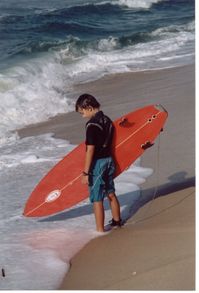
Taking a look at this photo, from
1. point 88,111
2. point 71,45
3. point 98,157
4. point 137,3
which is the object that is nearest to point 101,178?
point 98,157

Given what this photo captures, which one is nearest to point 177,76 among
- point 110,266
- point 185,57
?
point 185,57

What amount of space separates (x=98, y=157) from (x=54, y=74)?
9149 mm

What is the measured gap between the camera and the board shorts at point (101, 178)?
5.05 m

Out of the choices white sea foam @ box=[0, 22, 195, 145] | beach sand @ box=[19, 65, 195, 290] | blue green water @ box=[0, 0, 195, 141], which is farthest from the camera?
blue green water @ box=[0, 0, 195, 141]

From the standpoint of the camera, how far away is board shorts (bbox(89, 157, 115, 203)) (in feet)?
16.6

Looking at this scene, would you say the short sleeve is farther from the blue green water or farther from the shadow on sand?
the blue green water

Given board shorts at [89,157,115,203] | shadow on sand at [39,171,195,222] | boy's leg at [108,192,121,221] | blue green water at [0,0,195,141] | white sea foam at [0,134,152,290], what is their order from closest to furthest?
white sea foam at [0,134,152,290], board shorts at [89,157,115,203], boy's leg at [108,192,121,221], shadow on sand at [39,171,195,222], blue green water at [0,0,195,141]

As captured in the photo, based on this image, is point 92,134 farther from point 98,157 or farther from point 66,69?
point 66,69

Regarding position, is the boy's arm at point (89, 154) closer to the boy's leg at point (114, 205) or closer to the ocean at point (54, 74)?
the boy's leg at point (114, 205)

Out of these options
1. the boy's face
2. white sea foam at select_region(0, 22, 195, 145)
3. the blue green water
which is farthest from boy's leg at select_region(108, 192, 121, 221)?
the blue green water

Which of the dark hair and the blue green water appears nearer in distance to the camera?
the dark hair

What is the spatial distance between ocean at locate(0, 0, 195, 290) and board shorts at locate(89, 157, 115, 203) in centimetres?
35

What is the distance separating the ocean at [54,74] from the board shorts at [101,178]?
0.35 meters

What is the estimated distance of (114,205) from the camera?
521 centimetres
